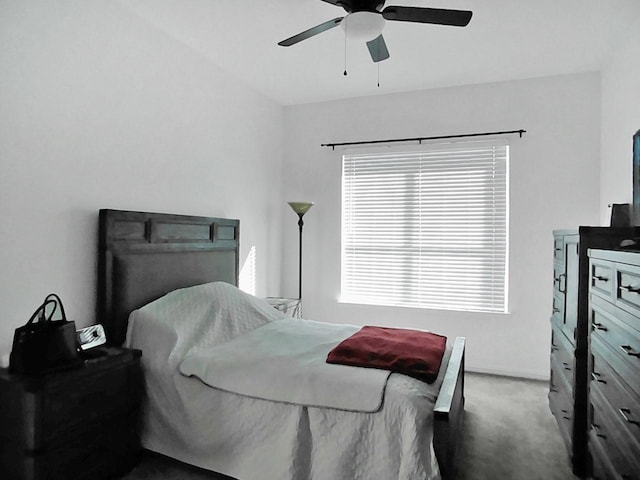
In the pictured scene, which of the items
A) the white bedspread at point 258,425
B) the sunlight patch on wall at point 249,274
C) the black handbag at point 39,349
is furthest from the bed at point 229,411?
the sunlight patch on wall at point 249,274

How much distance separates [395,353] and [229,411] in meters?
0.91

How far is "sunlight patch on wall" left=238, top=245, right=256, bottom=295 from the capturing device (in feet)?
13.1

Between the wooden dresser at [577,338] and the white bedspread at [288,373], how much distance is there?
1091 mm

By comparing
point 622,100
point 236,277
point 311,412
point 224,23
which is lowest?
point 311,412

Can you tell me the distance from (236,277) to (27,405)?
208 centimetres

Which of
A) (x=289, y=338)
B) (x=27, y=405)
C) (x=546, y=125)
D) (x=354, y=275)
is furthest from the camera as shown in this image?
(x=354, y=275)

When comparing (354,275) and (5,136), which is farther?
(354,275)

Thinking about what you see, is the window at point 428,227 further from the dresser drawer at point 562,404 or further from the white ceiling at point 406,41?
the dresser drawer at point 562,404

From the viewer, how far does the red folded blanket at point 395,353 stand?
81.4 inches

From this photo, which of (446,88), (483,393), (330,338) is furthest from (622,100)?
(330,338)

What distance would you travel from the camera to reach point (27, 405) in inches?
69.5

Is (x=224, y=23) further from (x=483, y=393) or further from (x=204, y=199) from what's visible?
(x=483, y=393)

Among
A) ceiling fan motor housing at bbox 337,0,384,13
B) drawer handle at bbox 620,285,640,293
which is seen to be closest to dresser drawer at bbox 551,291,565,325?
drawer handle at bbox 620,285,640,293

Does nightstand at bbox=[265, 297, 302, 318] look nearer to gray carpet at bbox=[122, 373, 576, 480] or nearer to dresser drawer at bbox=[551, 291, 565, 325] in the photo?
gray carpet at bbox=[122, 373, 576, 480]
